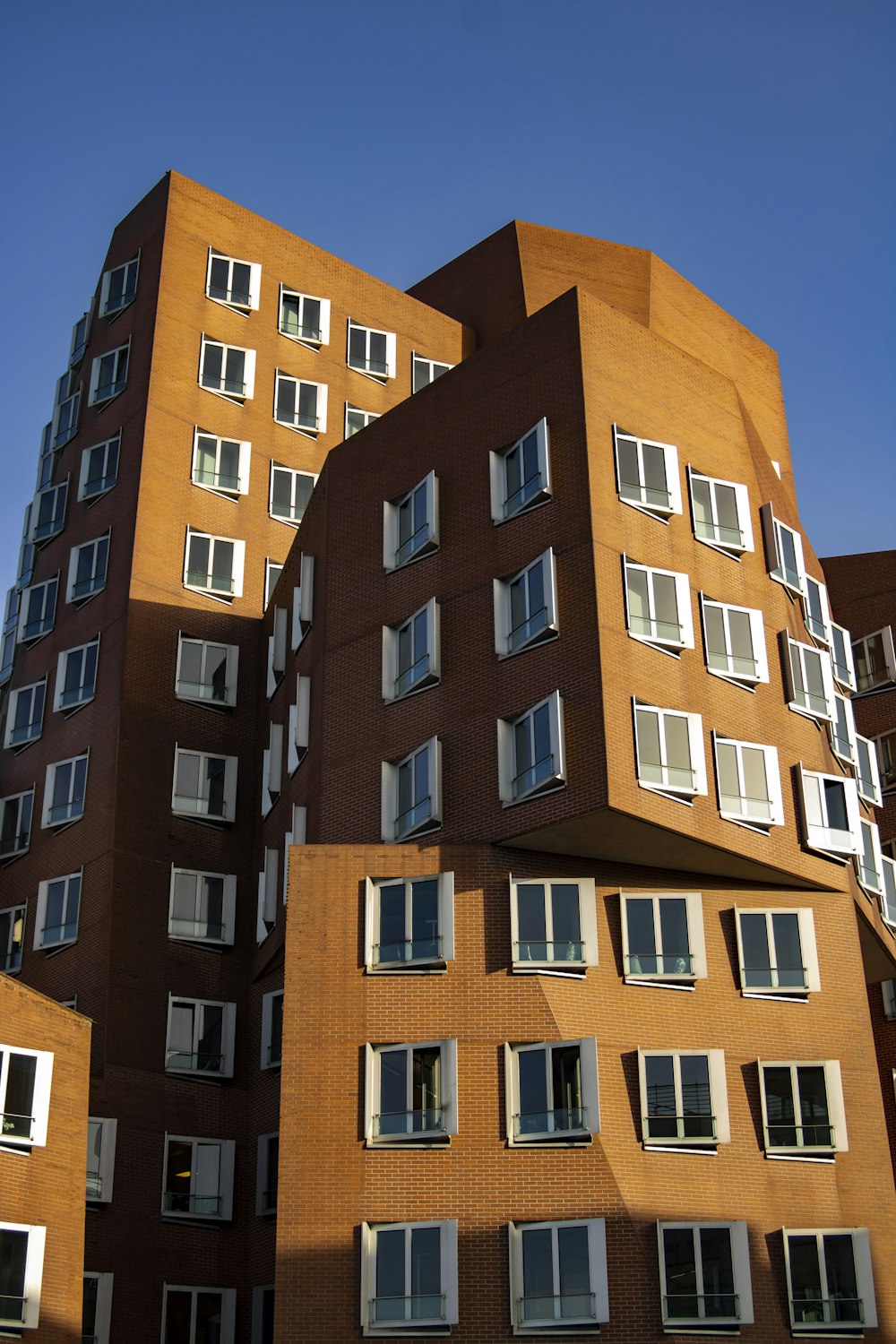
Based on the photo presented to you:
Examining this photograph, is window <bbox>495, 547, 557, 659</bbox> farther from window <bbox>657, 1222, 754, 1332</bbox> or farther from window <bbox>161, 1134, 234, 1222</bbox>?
window <bbox>161, 1134, 234, 1222</bbox>

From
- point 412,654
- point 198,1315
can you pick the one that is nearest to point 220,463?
point 412,654

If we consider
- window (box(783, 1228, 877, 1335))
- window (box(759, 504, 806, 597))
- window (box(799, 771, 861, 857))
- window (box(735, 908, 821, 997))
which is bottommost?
window (box(783, 1228, 877, 1335))

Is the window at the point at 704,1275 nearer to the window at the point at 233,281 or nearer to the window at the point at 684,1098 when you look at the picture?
the window at the point at 684,1098

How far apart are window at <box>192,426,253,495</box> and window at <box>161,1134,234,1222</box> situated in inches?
→ 923

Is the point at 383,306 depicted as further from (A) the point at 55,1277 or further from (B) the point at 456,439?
(A) the point at 55,1277

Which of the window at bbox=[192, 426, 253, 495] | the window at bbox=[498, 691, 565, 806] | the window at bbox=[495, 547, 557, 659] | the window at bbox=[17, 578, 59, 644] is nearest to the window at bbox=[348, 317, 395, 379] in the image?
the window at bbox=[192, 426, 253, 495]

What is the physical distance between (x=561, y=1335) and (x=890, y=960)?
16255 mm

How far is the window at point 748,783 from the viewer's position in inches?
1615

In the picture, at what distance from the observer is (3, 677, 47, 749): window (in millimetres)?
57531

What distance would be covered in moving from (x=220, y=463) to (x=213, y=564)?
4.30 m

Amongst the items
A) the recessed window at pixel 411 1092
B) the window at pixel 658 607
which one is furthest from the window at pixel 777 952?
the recessed window at pixel 411 1092

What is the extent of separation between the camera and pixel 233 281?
63719mm

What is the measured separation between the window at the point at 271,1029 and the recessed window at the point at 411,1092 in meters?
10.4

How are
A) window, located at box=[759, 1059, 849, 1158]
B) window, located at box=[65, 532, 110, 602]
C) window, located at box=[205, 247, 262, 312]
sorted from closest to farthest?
window, located at box=[759, 1059, 849, 1158]
window, located at box=[65, 532, 110, 602]
window, located at box=[205, 247, 262, 312]
